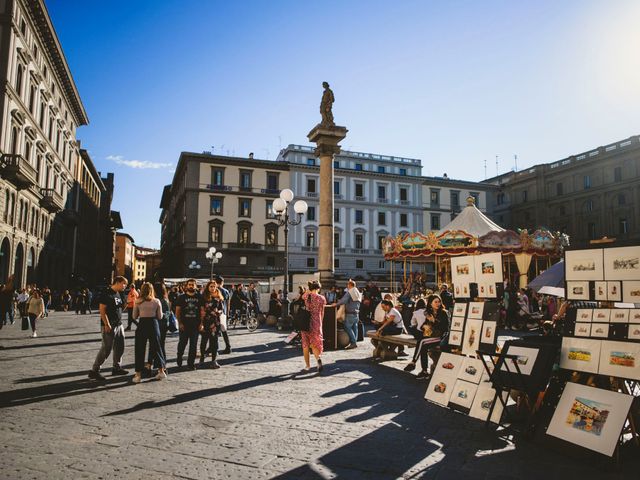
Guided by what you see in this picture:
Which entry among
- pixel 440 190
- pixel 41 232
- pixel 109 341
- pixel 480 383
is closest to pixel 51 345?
pixel 109 341

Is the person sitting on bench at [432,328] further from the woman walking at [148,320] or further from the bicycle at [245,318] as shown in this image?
the bicycle at [245,318]

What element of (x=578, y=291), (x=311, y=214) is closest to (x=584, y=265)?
(x=578, y=291)

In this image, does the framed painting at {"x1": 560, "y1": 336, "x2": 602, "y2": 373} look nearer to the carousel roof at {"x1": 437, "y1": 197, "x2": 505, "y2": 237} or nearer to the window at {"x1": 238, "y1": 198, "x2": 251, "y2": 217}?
the carousel roof at {"x1": 437, "y1": 197, "x2": 505, "y2": 237}

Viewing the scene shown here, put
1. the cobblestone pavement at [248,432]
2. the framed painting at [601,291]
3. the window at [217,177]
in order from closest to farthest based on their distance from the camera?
the cobblestone pavement at [248,432] < the framed painting at [601,291] < the window at [217,177]

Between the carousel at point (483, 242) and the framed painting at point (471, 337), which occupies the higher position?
the carousel at point (483, 242)

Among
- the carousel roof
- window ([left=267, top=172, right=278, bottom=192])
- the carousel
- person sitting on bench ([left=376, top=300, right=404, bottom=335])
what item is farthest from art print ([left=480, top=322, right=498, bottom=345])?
window ([left=267, top=172, right=278, bottom=192])

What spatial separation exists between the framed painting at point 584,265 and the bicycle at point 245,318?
1210 cm

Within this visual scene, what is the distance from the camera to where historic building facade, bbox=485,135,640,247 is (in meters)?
41.8

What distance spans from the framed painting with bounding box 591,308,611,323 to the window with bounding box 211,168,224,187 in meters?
43.5

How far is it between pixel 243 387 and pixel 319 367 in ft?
5.55

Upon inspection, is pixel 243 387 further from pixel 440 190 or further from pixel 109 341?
pixel 440 190

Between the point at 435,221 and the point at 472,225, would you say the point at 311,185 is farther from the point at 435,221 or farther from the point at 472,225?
the point at 472,225

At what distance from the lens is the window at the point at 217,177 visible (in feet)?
150

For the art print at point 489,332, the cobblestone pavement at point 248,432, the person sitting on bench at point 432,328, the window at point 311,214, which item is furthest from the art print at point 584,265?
the window at point 311,214
